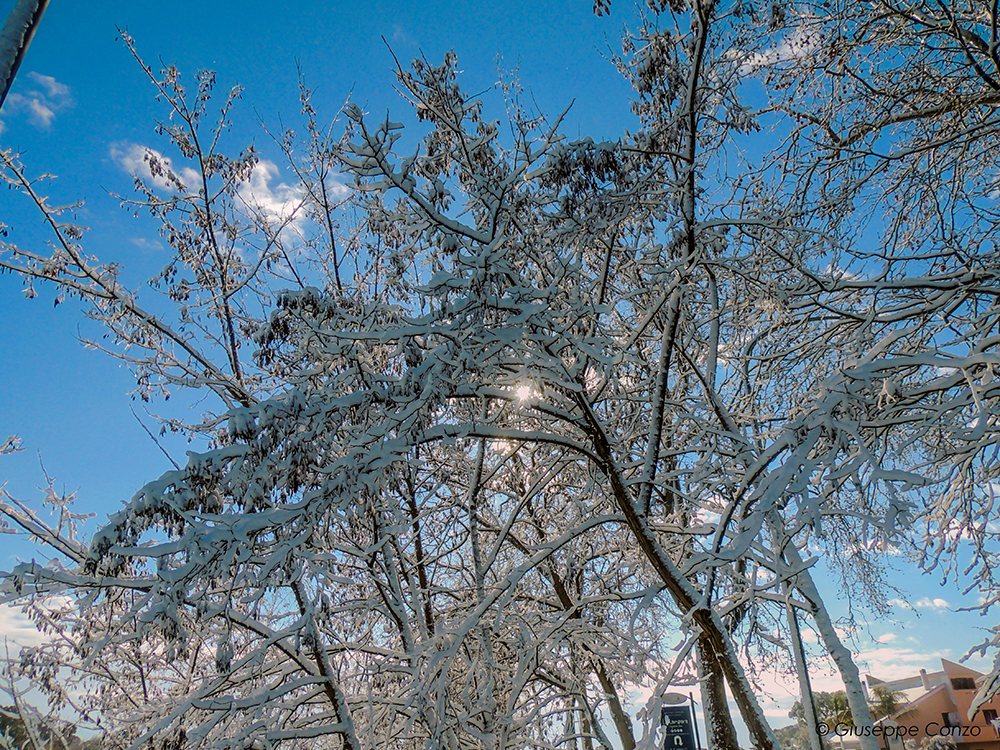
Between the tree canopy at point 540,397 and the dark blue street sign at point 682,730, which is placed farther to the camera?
the dark blue street sign at point 682,730

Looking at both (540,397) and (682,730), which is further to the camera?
(682,730)

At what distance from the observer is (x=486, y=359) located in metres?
3.84

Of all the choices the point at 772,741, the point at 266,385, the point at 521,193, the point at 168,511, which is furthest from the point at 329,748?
the point at 521,193

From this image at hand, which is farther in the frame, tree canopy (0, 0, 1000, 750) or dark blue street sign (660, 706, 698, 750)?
dark blue street sign (660, 706, 698, 750)

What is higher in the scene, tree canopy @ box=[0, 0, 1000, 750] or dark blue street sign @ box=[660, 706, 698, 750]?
tree canopy @ box=[0, 0, 1000, 750]

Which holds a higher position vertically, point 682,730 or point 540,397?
point 540,397

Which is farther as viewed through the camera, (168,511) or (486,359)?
(486,359)

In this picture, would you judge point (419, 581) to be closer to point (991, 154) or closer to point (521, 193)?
point (521, 193)

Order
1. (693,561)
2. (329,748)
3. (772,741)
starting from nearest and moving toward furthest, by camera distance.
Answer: (693,561), (772,741), (329,748)

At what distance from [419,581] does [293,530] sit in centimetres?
459

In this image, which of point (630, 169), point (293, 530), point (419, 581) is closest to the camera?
point (293, 530)

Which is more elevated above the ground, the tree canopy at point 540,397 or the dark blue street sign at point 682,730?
the tree canopy at point 540,397

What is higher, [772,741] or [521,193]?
[521,193]

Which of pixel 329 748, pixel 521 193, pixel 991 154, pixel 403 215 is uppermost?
pixel 991 154
